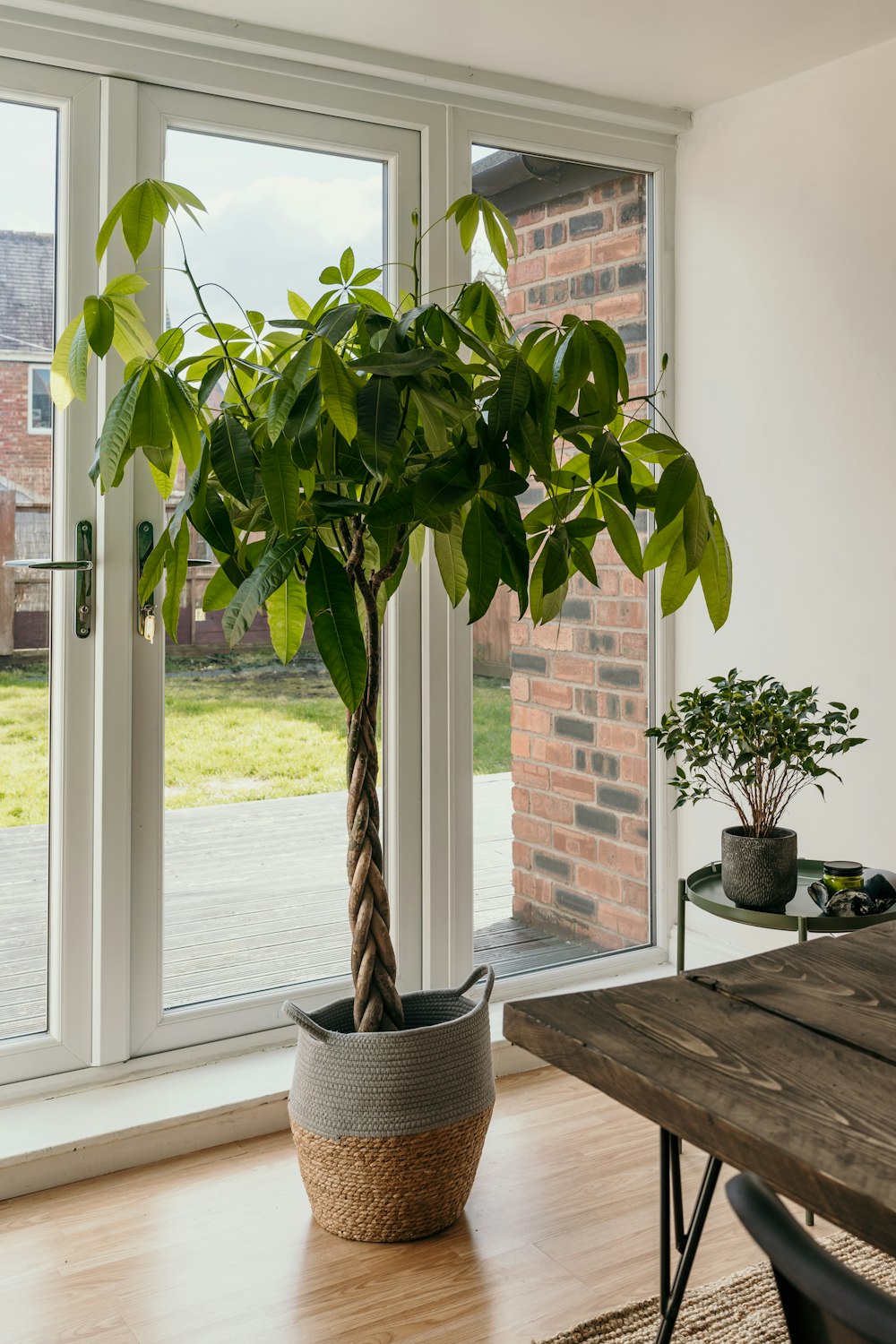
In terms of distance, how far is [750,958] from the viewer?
151 cm

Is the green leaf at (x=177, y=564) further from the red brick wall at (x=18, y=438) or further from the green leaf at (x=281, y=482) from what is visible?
the red brick wall at (x=18, y=438)

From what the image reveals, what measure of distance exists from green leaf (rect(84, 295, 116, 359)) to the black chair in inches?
61.3

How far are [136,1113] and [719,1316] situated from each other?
1.21 m

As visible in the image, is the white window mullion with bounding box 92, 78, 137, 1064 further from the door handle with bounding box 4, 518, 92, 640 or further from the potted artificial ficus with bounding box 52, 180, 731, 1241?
the potted artificial ficus with bounding box 52, 180, 731, 1241

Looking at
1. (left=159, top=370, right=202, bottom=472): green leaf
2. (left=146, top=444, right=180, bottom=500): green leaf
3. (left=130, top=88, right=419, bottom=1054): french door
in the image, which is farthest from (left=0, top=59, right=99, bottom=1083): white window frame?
(left=159, top=370, right=202, bottom=472): green leaf

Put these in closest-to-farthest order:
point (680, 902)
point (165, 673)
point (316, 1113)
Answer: point (316, 1113), point (680, 902), point (165, 673)

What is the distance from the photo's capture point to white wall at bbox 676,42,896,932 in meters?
2.71

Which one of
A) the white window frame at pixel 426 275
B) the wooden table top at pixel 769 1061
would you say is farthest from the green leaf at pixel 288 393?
the white window frame at pixel 426 275

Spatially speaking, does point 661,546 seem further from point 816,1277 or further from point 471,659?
point 816,1277

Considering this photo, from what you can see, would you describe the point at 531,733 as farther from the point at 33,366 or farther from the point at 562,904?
the point at 33,366

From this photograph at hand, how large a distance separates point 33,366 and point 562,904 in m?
1.86

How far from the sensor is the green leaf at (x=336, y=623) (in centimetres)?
172

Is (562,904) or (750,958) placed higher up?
(750,958)

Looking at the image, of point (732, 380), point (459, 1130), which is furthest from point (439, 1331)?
point (732, 380)
